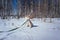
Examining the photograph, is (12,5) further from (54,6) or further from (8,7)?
(54,6)

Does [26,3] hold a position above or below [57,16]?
above

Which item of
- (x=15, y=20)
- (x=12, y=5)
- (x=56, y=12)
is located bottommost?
(x=15, y=20)

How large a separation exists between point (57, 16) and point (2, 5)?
0.87m

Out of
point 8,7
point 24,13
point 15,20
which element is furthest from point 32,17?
point 8,7

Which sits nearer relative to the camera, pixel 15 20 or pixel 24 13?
pixel 24 13

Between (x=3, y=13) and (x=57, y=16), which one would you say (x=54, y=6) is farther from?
(x=3, y=13)

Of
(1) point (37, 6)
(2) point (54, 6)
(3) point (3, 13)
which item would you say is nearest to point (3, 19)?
(3) point (3, 13)

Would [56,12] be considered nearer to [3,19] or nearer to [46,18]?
[46,18]

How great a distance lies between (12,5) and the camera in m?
1.79

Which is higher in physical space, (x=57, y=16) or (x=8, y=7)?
(x=8, y=7)

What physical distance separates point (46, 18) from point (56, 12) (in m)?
0.18

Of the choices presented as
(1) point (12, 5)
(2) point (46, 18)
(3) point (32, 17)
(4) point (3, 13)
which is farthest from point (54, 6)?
(4) point (3, 13)

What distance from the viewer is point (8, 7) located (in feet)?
5.85

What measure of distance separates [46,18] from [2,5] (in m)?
0.71
